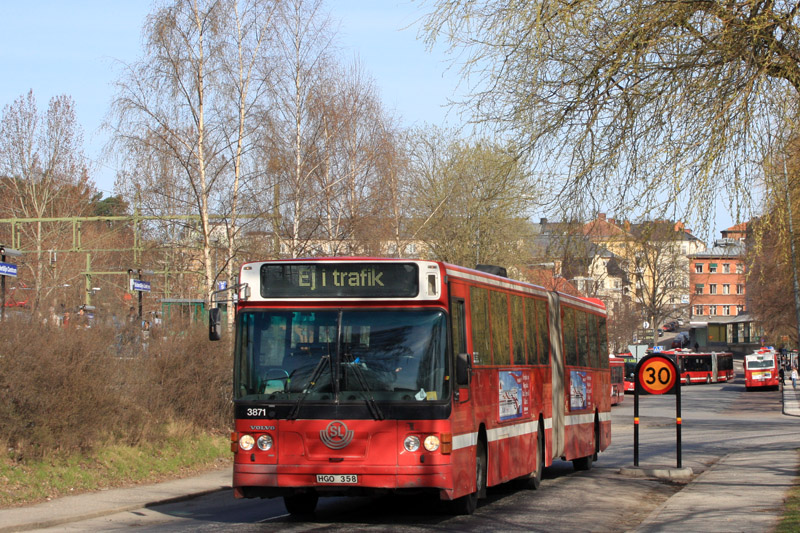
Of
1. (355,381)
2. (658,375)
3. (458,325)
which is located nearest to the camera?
(355,381)

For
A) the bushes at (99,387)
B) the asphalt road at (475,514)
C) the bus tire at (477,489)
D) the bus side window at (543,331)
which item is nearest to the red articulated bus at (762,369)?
the asphalt road at (475,514)

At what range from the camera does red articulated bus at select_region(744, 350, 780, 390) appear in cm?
6962

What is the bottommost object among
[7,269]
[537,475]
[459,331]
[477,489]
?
[537,475]

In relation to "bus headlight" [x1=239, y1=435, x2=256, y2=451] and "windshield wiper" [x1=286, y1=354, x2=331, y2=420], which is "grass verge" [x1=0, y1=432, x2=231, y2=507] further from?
"windshield wiper" [x1=286, y1=354, x2=331, y2=420]

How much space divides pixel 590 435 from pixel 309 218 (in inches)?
498

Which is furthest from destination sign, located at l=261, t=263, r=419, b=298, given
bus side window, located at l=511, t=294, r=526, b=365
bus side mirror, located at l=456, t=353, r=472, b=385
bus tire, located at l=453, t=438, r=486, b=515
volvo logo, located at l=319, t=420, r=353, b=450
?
bus side window, located at l=511, t=294, r=526, b=365

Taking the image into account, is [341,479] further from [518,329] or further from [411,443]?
[518,329]

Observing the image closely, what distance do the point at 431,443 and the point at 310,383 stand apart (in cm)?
155

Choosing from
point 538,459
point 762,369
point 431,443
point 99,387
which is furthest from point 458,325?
point 762,369

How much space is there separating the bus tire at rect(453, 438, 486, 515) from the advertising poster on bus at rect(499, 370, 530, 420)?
1.06 meters

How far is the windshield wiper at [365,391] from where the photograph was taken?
37.1 ft

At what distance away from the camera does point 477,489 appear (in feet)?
41.9

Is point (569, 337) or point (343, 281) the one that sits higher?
point (343, 281)

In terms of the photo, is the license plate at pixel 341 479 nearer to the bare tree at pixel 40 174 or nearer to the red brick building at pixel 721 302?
the red brick building at pixel 721 302
